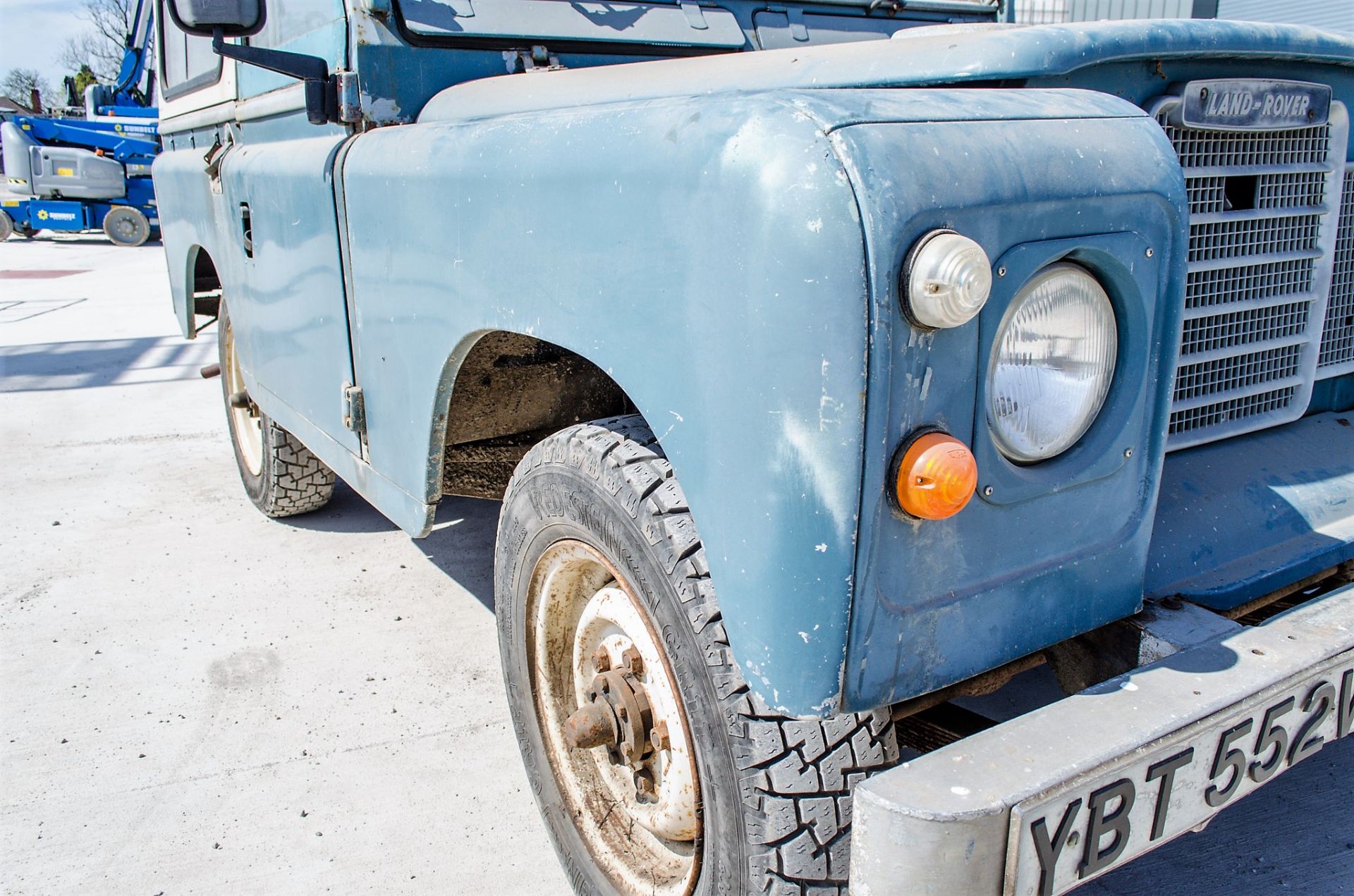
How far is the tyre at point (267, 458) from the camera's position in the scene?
12.7 ft

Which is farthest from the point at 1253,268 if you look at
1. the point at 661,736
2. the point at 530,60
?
the point at 530,60

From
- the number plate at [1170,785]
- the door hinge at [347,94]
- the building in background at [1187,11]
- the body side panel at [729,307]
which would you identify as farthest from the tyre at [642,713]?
the building in background at [1187,11]

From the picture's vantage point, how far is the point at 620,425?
173 centimetres

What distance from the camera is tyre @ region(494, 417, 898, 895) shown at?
4.63 feet

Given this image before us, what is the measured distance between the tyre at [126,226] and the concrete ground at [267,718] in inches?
526

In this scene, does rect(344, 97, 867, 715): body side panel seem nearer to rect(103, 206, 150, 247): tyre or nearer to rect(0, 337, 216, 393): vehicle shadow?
rect(0, 337, 216, 393): vehicle shadow

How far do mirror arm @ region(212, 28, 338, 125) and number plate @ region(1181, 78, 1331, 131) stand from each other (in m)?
1.75

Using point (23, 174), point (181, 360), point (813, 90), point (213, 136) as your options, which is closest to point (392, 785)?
point (813, 90)

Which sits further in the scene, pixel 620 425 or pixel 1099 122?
pixel 620 425

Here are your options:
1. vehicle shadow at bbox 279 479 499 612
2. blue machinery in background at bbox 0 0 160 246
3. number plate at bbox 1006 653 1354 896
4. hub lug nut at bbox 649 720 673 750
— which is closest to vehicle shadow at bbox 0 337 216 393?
vehicle shadow at bbox 279 479 499 612

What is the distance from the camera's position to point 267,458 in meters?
3.92

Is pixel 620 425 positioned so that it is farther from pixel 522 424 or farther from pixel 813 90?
pixel 522 424

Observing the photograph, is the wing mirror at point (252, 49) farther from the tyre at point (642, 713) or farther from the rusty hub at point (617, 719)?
the rusty hub at point (617, 719)

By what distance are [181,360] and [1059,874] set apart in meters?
7.43
